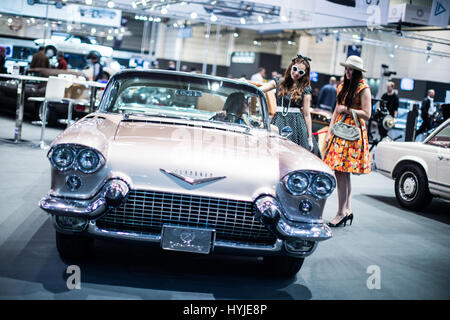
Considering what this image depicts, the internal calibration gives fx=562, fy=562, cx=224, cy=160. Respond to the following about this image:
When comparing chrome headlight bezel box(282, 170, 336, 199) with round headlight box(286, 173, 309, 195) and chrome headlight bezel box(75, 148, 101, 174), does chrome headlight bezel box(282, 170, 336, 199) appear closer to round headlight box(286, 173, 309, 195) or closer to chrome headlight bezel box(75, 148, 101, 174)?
round headlight box(286, 173, 309, 195)

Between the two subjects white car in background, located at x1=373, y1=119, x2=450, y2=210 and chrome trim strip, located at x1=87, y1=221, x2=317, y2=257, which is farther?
white car in background, located at x1=373, y1=119, x2=450, y2=210

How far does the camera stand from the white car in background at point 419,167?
7062 millimetres

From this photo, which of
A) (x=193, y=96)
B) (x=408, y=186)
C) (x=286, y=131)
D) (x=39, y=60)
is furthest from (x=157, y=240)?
(x=39, y=60)

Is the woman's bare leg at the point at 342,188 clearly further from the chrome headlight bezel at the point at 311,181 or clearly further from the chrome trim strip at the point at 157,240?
the chrome trim strip at the point at 157,240

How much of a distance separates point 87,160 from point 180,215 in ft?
2.11

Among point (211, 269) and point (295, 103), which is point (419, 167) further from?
point (211, 269)

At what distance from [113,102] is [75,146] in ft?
3.95

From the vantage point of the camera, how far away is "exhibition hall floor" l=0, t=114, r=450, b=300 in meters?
3.42

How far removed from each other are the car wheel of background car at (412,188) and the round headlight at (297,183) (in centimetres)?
442

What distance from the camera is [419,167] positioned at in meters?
7.48

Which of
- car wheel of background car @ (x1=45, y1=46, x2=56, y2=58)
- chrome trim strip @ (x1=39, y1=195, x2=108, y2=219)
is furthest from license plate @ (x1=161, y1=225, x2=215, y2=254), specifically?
car wheel of background car @ (x1=45, y1=46, x2=56, y2=58)

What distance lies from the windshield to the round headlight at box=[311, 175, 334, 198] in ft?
3.82

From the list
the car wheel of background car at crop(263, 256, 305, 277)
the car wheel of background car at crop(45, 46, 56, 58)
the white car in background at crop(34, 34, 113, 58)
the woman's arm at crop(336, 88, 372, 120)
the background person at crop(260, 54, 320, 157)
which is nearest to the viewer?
the car wheel of background car at crop(263, 256, 305, 277)
